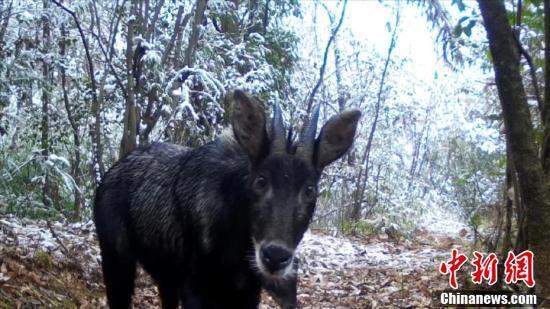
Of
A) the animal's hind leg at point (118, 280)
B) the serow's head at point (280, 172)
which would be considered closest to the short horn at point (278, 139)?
the serow's head at point (280, 172)

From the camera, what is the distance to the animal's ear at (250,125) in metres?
4.20

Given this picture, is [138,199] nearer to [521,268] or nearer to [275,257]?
[275,257]

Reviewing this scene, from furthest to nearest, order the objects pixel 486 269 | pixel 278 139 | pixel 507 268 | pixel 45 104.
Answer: pixel 45 104
pixel 486 269
pixel 507 268
pixel 278 139

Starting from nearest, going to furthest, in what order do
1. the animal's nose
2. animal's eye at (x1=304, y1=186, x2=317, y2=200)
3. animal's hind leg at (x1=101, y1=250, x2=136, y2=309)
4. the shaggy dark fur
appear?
the animal's nose
the shaggy dark fur
animal's eye at (x1=304, y1=186, x2=317, y2=200)
animal's hind leg at (x1=101, y1=250, x2=136, y2=309)

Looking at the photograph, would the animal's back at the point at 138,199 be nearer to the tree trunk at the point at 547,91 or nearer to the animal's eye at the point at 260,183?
the animal's eye at the point at 260,183

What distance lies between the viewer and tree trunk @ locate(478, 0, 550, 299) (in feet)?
12.5

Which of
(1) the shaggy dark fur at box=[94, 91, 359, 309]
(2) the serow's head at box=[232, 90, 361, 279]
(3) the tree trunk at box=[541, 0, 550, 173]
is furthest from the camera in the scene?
(3) the tree trunk at box=[541, 0, 550, 173]

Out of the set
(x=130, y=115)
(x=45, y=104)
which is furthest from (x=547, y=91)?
(x=45, y=104)

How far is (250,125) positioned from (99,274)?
367cm

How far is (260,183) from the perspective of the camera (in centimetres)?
405

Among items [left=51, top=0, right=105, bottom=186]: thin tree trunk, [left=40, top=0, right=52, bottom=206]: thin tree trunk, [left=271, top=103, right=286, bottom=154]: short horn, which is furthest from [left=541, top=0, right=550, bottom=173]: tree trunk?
[left=40, top=0, right=52, bottom=206]: thin tree trunk

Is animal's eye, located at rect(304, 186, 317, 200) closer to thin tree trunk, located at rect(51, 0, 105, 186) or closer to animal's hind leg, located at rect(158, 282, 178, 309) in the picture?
animal's hind leg, located at rect(158, 282, 178, 309)

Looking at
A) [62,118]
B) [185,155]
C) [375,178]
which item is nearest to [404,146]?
[375,178]

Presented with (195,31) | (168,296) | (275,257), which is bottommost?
(168,296)
